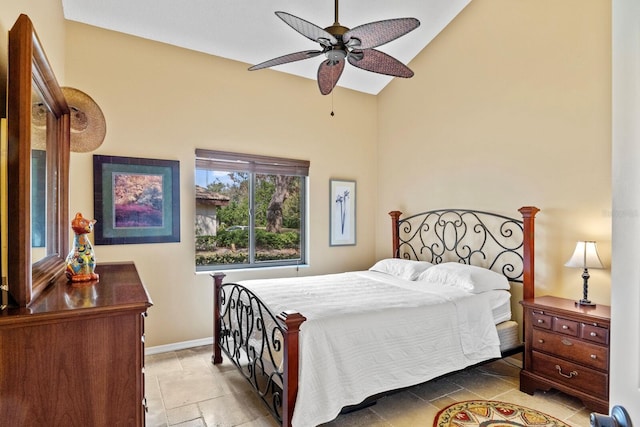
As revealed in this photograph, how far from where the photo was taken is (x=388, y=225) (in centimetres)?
499

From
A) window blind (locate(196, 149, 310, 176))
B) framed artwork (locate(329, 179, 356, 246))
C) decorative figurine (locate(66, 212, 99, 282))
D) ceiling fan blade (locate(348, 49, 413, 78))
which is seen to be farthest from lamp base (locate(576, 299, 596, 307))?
decorative figurine (locate(66, 212, 99, 282))

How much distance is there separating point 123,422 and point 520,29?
13.6ft

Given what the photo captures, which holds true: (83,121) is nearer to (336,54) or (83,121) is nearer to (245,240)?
(336,54)

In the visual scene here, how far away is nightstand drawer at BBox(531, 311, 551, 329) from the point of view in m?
2.73

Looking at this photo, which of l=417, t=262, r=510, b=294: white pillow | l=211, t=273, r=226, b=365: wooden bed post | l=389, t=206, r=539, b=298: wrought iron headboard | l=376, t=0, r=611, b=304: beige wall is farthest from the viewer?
l=211, t=273, r=226, b=365: wooden bed post

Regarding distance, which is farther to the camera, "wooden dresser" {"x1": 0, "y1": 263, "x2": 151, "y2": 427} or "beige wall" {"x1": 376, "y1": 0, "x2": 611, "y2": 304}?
"beige wall" {"x1": 376, "y1": 0, "x2": 611, "y2": 304}

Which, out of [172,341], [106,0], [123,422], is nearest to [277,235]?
[172,341]

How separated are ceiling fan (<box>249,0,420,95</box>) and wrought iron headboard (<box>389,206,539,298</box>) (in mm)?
1797

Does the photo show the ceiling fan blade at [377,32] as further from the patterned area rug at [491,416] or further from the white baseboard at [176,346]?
the white baseboard at [176,346]

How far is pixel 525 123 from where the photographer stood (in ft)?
11.0

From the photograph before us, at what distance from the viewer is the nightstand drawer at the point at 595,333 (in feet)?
7.80

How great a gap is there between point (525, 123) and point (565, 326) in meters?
1.82

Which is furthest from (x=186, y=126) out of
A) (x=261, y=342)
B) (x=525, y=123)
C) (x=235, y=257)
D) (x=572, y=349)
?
Answer: (x=572, y=349)

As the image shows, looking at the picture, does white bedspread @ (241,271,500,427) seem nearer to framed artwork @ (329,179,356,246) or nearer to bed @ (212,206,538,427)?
bed @ (212,206,538,427)
